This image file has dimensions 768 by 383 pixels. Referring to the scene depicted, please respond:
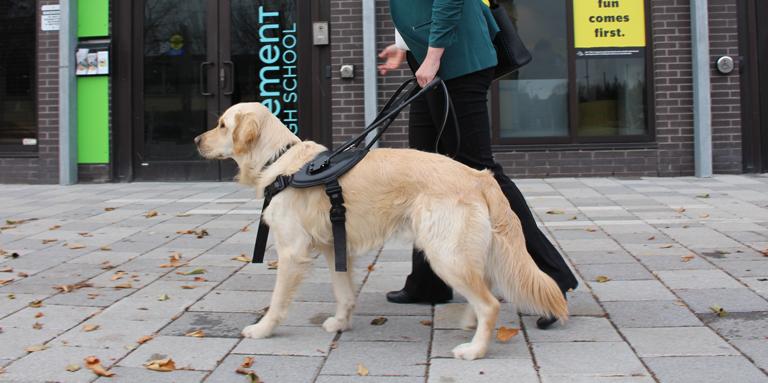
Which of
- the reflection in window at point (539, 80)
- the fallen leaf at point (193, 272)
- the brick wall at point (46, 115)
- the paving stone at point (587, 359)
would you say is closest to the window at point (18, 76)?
the brick wall at point (46, 115)

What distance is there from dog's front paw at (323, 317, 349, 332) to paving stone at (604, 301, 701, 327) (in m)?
1.39

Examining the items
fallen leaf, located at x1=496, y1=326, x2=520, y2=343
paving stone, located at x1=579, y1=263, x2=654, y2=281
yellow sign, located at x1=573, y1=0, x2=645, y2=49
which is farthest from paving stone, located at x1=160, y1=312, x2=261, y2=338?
yellow sign, located at x1=573, y1=0, x2=645, y2=49

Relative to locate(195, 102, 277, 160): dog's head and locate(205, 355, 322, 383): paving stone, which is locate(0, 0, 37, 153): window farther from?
locate(205, 355, 322, 383): paving stone

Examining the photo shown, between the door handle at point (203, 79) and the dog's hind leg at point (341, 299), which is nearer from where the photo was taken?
the dog's hind leg at point (341, 299)

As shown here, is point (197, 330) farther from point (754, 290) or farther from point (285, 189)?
point (754, 290)

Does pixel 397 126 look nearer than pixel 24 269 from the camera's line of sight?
No

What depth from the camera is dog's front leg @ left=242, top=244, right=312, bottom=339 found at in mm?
3412

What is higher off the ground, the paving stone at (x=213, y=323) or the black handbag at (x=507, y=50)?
the black handbag at (x=507, y=50)

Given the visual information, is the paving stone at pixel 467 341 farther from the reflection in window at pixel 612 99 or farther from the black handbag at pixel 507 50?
the reflection in window at pixel 612 99

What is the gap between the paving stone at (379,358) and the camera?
10.1ft

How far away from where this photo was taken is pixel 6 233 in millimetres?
6523

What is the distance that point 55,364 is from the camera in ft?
10.4

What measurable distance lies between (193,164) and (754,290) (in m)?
7.96

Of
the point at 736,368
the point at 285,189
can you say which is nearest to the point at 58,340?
the point at 285,189
